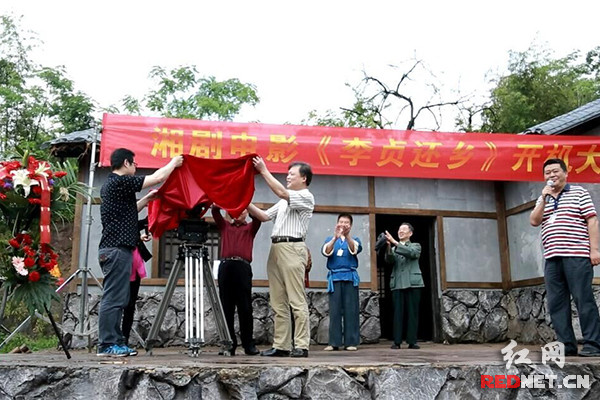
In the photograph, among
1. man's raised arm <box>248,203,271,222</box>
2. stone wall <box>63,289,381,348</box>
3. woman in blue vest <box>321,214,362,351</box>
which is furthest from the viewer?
stone wall <box>63,289,381,348</box>

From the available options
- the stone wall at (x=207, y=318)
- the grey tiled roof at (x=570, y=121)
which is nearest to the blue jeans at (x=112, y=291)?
the stone wall at (x=207, y=318)

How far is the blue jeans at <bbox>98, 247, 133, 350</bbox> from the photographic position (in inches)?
171

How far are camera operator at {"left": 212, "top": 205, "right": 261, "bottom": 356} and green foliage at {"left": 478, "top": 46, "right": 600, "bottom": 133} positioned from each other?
13.4 meters

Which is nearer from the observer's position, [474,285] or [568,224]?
[568,224]

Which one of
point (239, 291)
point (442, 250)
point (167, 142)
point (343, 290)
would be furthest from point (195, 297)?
point (442, 250)

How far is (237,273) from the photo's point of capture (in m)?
5.16

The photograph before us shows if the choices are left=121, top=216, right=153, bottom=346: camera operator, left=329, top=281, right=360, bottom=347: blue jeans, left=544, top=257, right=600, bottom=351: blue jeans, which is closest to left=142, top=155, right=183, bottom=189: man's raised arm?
left=121, top=216, right=153, bottom=346: camera operator

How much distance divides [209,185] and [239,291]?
3.64ft

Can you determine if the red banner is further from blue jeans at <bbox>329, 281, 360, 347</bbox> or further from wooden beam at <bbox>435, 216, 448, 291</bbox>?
blue jeans at <bbox>329, 281, 360, 347</bbox>

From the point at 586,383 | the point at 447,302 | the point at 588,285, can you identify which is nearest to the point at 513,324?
the point at 447,302

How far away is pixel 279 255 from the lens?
4.80 metres

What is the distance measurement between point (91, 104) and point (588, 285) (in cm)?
1546

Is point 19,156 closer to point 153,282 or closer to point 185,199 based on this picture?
point 185,199

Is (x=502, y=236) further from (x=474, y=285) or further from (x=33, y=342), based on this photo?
(x=33, y=342)
